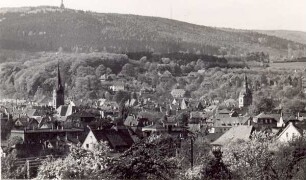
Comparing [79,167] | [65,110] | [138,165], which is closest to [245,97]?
[65,110]

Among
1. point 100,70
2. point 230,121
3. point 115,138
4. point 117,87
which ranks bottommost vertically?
point 230,121

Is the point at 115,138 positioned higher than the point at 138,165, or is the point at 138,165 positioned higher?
the point at 138,165

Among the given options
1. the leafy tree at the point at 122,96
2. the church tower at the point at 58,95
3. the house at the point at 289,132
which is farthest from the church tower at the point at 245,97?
the house at the point at 289,132

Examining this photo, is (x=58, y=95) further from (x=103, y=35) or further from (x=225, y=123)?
(x=225, y=123)

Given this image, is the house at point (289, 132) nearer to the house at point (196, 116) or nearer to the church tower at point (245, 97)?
the house at point (196, 116)

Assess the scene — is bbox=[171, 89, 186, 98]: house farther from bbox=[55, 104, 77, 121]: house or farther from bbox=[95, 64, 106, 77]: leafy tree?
bbox=[55, 104, 77, 121]: house

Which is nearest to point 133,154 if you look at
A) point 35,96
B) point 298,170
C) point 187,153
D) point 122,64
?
point 298,170

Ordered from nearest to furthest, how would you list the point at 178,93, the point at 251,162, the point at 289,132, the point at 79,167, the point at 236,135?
1. the point at 79,167
2. the point at 251,162
3. the point at 289,132
4. the point at 236,135
5. the point at 178,93

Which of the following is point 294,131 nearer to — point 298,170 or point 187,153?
point 187,153

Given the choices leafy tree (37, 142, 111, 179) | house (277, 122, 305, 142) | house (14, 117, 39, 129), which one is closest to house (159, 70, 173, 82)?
house (14, 117, 39, 129)
